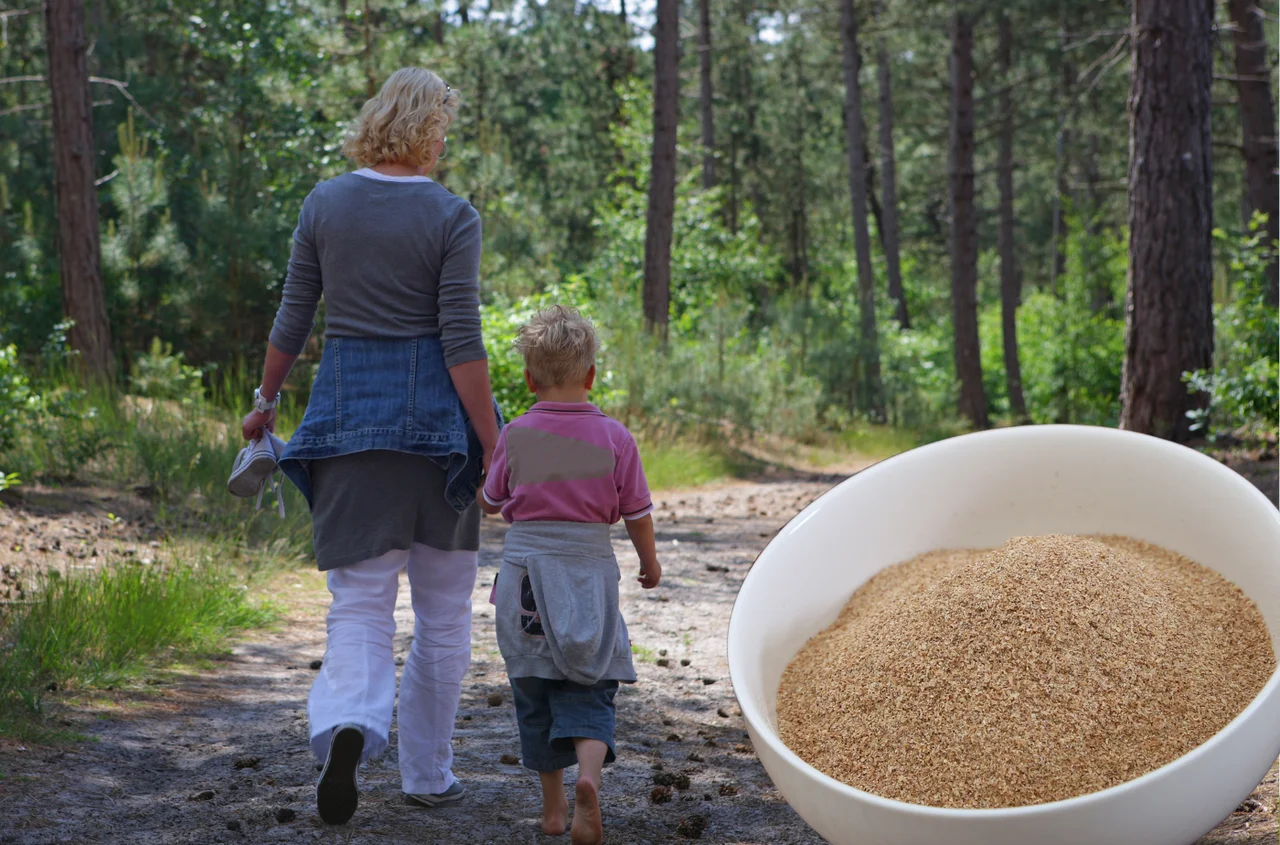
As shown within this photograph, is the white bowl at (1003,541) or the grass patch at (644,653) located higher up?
the white bowl at (1003,541)

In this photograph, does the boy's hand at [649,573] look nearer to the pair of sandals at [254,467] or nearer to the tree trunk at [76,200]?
the pair of sandals at [254,467]

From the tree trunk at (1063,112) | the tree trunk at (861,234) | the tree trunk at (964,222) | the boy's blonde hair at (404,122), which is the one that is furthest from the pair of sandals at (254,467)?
the tree trunk at (964,222)

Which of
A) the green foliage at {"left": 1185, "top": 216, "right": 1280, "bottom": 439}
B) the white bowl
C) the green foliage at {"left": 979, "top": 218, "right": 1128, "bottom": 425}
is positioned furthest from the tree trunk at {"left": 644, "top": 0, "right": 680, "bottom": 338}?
the white bowl

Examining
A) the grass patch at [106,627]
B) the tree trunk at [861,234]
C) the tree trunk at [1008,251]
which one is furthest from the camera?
the tree trunk at [1008,251]

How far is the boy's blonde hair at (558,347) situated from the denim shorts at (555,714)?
0.69 m

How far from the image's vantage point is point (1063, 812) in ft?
6.29

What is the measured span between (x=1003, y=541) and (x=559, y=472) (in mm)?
1590

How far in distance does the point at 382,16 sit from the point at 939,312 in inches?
1196

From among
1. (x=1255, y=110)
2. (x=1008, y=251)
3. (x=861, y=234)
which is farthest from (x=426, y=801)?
(x=1008, y=251)

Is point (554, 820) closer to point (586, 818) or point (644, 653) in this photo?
point (586, 818)

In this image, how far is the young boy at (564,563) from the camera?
8.36 ft

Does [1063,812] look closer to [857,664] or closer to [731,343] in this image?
[857,664]

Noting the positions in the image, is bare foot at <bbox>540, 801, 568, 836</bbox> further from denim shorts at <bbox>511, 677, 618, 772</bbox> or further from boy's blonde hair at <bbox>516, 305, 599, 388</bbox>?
boy's blonde hair at <bbox>516, 305, 599, 388</bbox>

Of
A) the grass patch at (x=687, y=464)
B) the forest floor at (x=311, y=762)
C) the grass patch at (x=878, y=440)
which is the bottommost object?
the grass patch at (x=878, y=440)
